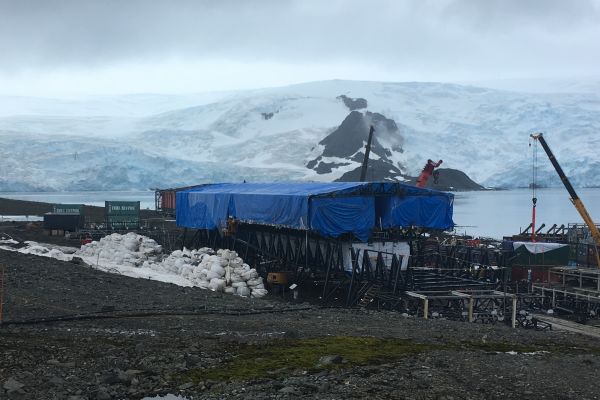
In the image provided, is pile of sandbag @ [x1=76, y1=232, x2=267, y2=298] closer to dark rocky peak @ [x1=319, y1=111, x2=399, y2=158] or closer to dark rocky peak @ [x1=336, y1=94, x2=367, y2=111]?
dark rocky peak @ [x1=319, y1=111, x2=399, y2=158]

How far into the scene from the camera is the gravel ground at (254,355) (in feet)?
26.1

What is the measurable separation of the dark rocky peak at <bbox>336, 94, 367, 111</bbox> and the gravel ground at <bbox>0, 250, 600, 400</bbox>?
93980 millimetres

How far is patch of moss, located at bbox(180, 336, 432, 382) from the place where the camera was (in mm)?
8656

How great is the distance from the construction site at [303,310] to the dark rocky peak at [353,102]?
73.7 m

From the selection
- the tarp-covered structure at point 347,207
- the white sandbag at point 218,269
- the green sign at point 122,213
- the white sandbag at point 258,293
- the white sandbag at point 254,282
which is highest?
the tarp-covered structure at point 347,207

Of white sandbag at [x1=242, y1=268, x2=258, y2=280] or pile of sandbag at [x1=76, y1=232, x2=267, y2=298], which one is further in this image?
white sandbag at [x1=242, y1=268, x2=258, y2=280]

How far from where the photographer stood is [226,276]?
2134cm

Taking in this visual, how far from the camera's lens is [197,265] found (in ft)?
77.4

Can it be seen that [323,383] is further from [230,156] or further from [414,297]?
[230,156]

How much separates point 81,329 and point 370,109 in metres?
93.9

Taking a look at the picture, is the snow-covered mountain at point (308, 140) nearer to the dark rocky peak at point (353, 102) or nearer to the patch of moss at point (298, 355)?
the dark rocky peak at point (353, 102)

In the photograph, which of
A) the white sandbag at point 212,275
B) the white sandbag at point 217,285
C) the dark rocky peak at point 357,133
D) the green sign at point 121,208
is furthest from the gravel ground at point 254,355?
the dark rocky peak at point 357,133

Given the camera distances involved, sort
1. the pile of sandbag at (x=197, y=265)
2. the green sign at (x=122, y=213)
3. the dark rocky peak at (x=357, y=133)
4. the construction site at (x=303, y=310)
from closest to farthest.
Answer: the construction site at (x=303, y=310), the pile of sandbag at (x=197, y=265), the green sign at (x=122, y=213), the dark rocky peak at (x=357, y=133)

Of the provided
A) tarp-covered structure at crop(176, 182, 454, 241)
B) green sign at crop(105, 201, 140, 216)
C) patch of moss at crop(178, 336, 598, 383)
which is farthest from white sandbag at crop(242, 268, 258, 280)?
green sign at crop(105, 201, 140, 216)
